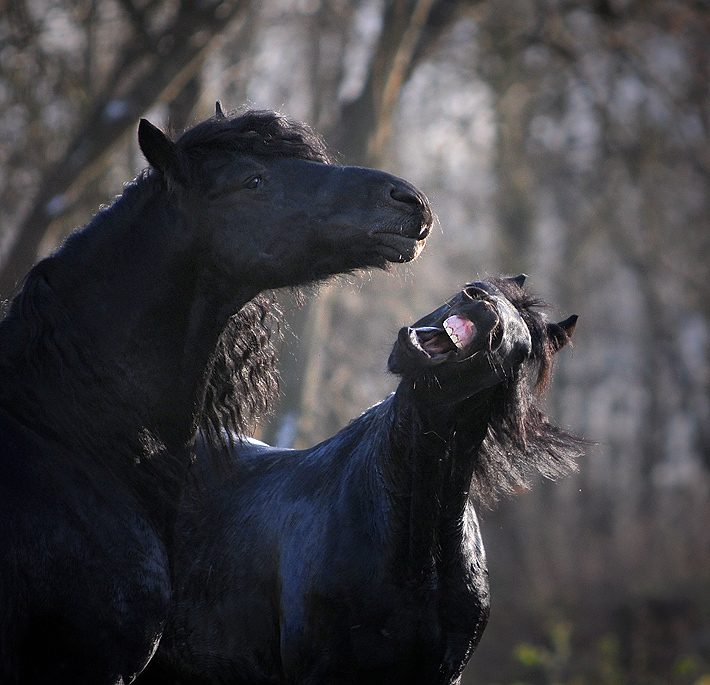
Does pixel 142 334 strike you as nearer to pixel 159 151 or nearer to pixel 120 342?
pixel 120 342

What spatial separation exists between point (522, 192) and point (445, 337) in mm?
14672

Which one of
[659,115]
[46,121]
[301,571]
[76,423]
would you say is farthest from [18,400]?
[659,115]

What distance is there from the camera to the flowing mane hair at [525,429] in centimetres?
385

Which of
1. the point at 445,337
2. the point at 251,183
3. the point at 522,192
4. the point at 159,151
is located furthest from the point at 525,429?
the point at 522,192

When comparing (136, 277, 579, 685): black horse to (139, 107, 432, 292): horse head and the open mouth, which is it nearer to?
the open mouth

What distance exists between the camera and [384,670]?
3529 millimetres

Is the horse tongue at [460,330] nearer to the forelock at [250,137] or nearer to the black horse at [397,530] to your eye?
the black horse at [397,530]

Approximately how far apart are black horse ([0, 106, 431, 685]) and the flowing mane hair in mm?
838

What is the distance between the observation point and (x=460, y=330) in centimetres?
347

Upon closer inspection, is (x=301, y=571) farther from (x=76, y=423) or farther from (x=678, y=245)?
(x=678, y=245)

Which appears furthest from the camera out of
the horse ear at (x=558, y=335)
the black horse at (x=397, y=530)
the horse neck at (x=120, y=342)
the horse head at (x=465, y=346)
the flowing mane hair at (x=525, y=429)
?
the horse ear at (x=558, y=335)

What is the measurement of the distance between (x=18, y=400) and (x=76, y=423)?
20 cm

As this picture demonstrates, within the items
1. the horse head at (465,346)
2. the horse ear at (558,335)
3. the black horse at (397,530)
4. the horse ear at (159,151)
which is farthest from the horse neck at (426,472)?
the horse ear at (159,151)

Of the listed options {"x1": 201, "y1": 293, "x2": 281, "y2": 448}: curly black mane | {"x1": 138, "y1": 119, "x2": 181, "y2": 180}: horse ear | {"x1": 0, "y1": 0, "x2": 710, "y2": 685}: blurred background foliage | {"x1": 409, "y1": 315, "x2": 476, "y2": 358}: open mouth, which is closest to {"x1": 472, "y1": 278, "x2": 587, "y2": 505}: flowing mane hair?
A: {"x1": 409, "y1": 315, "x2": 476, "y2": 358}: open mouth
